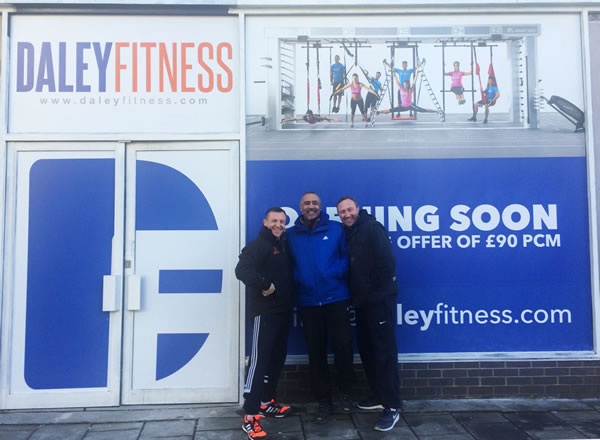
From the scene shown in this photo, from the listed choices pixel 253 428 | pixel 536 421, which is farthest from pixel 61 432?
pixel 536 421

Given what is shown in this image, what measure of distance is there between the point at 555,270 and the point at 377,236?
1.90 metres

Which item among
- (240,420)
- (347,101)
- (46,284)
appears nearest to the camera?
(240,420)

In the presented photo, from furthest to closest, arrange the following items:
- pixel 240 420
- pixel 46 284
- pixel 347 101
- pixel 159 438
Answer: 1. pixel 347 101
2. pixel 46 284
3. pixel 240 420
4. pixel 159 438

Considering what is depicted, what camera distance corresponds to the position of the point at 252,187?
4.47 metres

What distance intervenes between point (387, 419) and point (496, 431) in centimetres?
86

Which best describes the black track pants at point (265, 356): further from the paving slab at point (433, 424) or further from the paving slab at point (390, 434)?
the paving slab at point (433, 424)

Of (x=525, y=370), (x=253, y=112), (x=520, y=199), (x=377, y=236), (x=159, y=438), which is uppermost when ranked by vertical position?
(x=253, y=112)

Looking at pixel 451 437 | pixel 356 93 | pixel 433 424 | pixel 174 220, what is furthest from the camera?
pixel 356 93

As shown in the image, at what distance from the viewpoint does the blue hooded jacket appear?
12.8ft

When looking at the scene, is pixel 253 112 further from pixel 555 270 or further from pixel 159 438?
pixel 555 270

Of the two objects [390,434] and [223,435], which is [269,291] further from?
[390,434]

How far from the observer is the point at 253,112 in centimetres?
454

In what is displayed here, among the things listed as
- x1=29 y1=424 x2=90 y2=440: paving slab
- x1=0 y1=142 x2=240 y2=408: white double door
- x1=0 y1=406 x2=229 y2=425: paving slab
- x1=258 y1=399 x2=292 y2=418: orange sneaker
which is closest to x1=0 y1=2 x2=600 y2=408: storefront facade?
x1=0 y1=142 x2=240 y2=408: white double door

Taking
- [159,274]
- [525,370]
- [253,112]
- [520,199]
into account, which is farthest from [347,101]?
[525,370]
